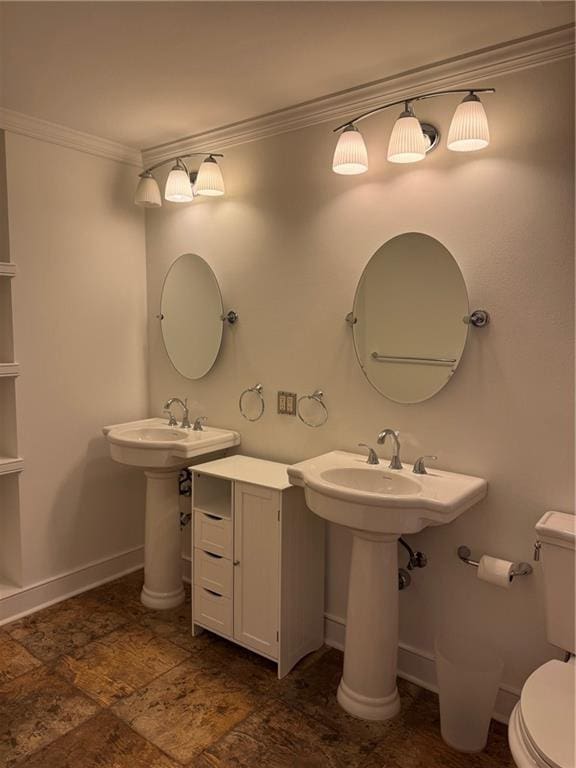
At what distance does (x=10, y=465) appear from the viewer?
9.00ft

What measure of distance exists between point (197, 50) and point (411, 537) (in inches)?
79.4

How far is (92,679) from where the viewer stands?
7.66 ft

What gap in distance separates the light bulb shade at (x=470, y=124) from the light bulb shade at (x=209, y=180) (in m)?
1.17

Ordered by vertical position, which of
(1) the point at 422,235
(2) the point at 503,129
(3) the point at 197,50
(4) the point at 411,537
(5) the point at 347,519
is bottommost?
(4) the point at 411,537

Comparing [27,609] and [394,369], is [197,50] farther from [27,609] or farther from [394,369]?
[27,609]

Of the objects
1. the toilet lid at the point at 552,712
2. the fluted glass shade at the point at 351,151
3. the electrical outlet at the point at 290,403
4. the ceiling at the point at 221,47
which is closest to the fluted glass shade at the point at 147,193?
the ceiling at the point at 221,47

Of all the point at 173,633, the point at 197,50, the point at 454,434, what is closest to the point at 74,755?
the point at 173,633

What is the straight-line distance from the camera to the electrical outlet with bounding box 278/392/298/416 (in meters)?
2.71

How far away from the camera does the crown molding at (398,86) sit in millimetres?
1894

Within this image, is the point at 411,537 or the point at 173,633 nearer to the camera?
the point at 411,537

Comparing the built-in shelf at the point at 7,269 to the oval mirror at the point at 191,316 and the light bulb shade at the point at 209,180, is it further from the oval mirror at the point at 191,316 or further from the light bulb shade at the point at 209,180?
the light bulb shade at the point at 209,180

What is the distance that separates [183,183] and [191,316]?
690mm

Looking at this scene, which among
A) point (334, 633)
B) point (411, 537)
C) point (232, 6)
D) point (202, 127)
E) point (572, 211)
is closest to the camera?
point (232, 6)

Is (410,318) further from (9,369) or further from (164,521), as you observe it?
(9,369)
